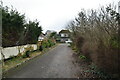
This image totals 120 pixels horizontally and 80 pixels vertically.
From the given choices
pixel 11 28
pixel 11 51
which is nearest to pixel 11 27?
pixel 11 28

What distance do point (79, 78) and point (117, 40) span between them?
9.41 ft

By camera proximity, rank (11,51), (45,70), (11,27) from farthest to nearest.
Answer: (11,27)
(11,51)
(45,70)

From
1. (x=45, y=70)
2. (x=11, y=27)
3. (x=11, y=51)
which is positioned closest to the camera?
(x=45, y=70)

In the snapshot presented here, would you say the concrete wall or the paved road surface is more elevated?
the concrete wall

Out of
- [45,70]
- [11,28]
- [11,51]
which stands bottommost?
[45,70]

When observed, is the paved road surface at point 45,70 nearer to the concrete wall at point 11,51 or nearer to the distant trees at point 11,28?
the concrete wall at point 11,51

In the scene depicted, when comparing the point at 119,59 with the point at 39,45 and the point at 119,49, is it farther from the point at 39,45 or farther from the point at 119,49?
the point at 39,45

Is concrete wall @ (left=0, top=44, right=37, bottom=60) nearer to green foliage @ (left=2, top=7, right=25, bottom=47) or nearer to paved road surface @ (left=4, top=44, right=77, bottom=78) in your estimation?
green foliage @ (left=2, top=7, right=25, bottom=47)

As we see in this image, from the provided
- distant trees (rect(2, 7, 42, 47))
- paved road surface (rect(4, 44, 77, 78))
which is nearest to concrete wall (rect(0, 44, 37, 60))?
distant trees (rect(2, 7, 42, 47))

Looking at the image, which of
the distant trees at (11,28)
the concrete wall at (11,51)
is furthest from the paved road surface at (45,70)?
the distant trees at (11,28)

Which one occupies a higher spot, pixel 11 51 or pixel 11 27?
pixel 11 27

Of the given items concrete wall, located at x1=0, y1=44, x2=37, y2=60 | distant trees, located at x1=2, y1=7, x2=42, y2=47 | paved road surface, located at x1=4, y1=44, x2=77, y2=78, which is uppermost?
distant trees, located at x1=2, y1=7, x2=42, y2=47

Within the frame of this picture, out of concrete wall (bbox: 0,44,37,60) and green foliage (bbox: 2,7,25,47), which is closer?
concrete wall (bbox: 0,44,37,60)

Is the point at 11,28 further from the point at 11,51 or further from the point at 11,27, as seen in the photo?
the point at 11,51
